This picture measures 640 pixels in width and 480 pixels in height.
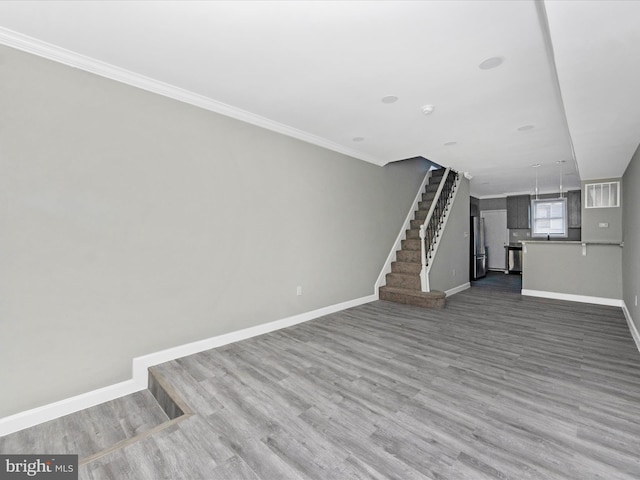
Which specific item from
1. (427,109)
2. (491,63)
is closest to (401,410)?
(491,63)

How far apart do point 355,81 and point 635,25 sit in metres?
1.76

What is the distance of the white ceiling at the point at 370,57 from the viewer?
1.80 m

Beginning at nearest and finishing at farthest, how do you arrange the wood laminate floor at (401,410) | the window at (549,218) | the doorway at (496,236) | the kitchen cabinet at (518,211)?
the wood laminate floor at (401,410), the window at (549,218), the kitchen cabinet at (518,211), the doorway at (496,236)

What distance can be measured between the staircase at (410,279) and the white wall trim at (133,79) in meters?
2.98

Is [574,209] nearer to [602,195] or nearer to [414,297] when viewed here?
[602,195]

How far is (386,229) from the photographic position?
571cm

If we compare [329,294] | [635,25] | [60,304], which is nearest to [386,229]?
[329,294]

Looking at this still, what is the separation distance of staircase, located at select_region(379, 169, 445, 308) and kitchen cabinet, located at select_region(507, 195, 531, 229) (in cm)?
479

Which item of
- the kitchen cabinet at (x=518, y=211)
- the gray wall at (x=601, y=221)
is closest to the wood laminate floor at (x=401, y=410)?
the gray wall at (x=601, y=221)

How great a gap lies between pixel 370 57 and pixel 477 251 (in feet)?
24.5

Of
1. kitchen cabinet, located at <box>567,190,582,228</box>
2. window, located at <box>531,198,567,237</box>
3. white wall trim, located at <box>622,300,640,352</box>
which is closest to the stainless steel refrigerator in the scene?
window, located at <box>531,198,567,237</box>

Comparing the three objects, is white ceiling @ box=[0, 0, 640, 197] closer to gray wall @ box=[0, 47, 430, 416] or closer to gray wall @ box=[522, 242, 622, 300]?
gray wall @ box=[0, 47, 430, 416]

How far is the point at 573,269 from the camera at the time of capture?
18.6ft

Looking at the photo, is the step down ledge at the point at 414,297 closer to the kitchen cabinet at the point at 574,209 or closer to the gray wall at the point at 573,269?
the gray wall at the point at 573,269
